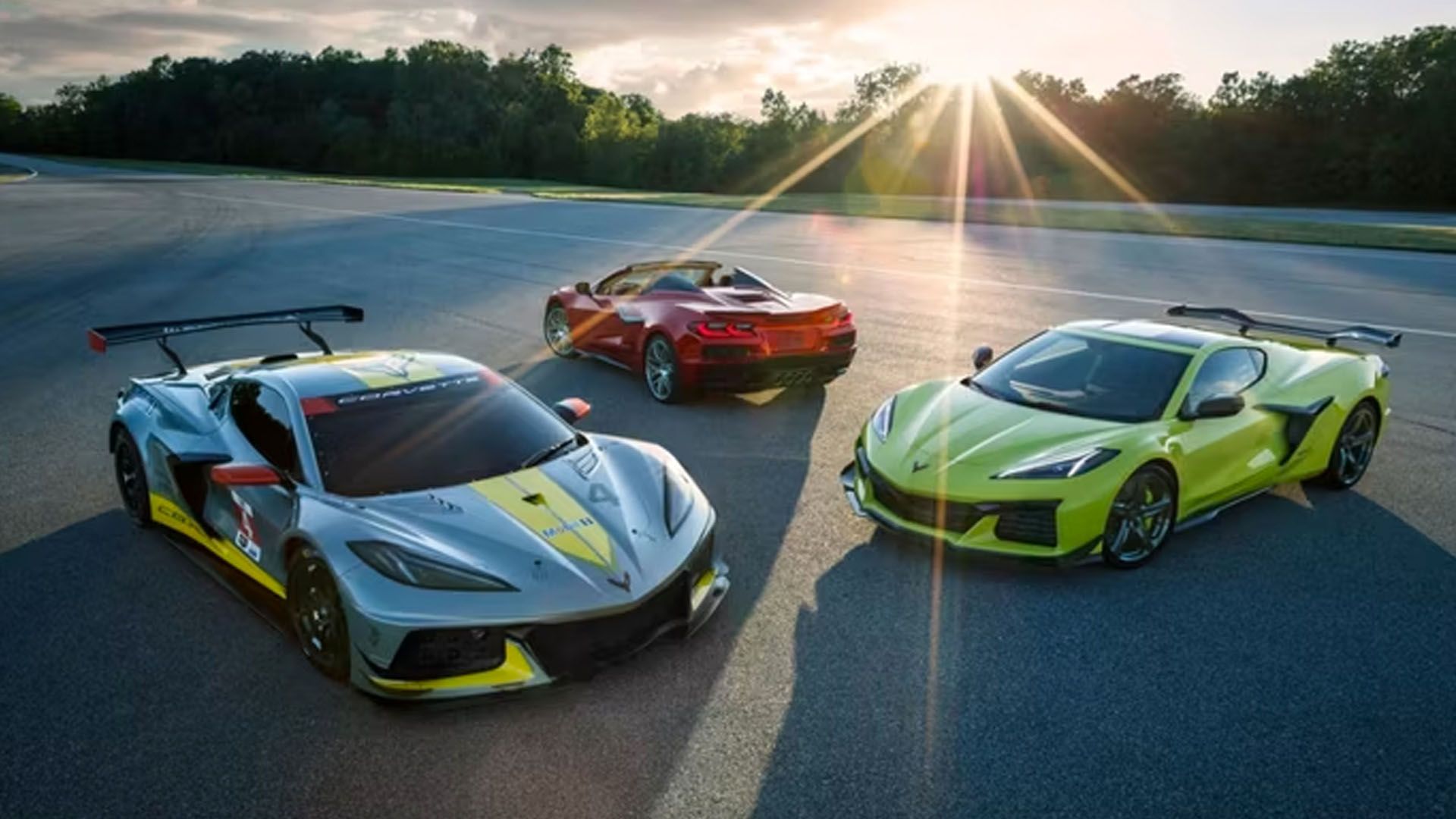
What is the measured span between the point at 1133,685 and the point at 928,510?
60.8 inches

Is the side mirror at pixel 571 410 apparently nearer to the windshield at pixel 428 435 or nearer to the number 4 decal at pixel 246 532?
the windshield at pixel 428 435

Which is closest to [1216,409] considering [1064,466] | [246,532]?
[1064,466]

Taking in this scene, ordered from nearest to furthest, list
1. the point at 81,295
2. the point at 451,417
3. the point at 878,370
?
the point at 451,417 < the point at 878,370 < the point at 81,295

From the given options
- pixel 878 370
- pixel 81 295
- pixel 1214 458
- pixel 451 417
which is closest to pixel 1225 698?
pixel 1214 458

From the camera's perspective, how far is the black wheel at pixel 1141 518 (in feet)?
19.0

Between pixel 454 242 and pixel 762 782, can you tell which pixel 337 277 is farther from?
pixel 762 782

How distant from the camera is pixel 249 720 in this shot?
4.30m

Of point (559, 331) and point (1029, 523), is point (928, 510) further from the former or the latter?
point (559, 331)

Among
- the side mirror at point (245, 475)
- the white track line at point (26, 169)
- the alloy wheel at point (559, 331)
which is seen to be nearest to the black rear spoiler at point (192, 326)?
the side mirror at point (245, 475)

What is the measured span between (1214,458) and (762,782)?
12.8ft

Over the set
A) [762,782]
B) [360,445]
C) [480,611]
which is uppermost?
[360,445]

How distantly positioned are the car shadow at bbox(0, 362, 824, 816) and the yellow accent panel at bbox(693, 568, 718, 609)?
0.26m

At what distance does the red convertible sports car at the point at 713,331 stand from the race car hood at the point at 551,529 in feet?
13.3

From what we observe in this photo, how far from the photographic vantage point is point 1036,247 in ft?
85.3
